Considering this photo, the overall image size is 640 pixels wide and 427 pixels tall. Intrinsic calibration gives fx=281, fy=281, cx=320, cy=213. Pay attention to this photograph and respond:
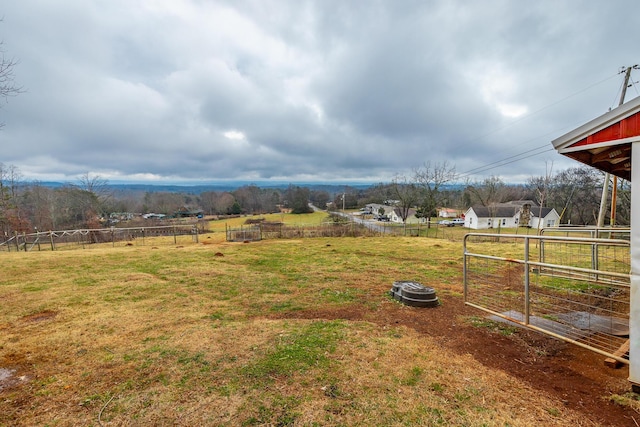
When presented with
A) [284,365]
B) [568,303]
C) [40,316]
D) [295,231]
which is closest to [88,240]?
[295,231]

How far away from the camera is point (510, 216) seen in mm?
45438

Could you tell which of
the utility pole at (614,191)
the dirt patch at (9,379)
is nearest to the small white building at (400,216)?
the utility pole at (614,191)

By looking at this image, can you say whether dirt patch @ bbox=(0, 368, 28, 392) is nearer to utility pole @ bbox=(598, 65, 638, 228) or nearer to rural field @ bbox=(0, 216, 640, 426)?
rural field @ bbox=(0, 216, 640, 426)

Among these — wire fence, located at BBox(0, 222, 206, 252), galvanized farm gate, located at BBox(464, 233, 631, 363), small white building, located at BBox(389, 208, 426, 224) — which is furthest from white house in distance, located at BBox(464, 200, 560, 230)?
wire fence, located at BBox(0, 222, 206, 252)

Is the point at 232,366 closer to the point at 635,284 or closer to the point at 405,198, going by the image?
the point at 635,284

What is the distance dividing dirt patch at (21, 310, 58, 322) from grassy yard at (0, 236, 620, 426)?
0.7 inches

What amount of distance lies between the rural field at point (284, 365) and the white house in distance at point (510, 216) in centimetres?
4480

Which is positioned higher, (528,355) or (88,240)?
(528,355)

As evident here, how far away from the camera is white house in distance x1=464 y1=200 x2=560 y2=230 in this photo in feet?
143

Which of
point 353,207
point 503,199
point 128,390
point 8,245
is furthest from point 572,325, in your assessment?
point 353,207

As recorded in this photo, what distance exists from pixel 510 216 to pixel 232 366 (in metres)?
52.9

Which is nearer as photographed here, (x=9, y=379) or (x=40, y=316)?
(x=9, y=379)

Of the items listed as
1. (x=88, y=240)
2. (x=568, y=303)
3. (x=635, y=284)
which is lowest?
(x=88, y=240)

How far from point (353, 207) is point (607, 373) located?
77219 millimetres
